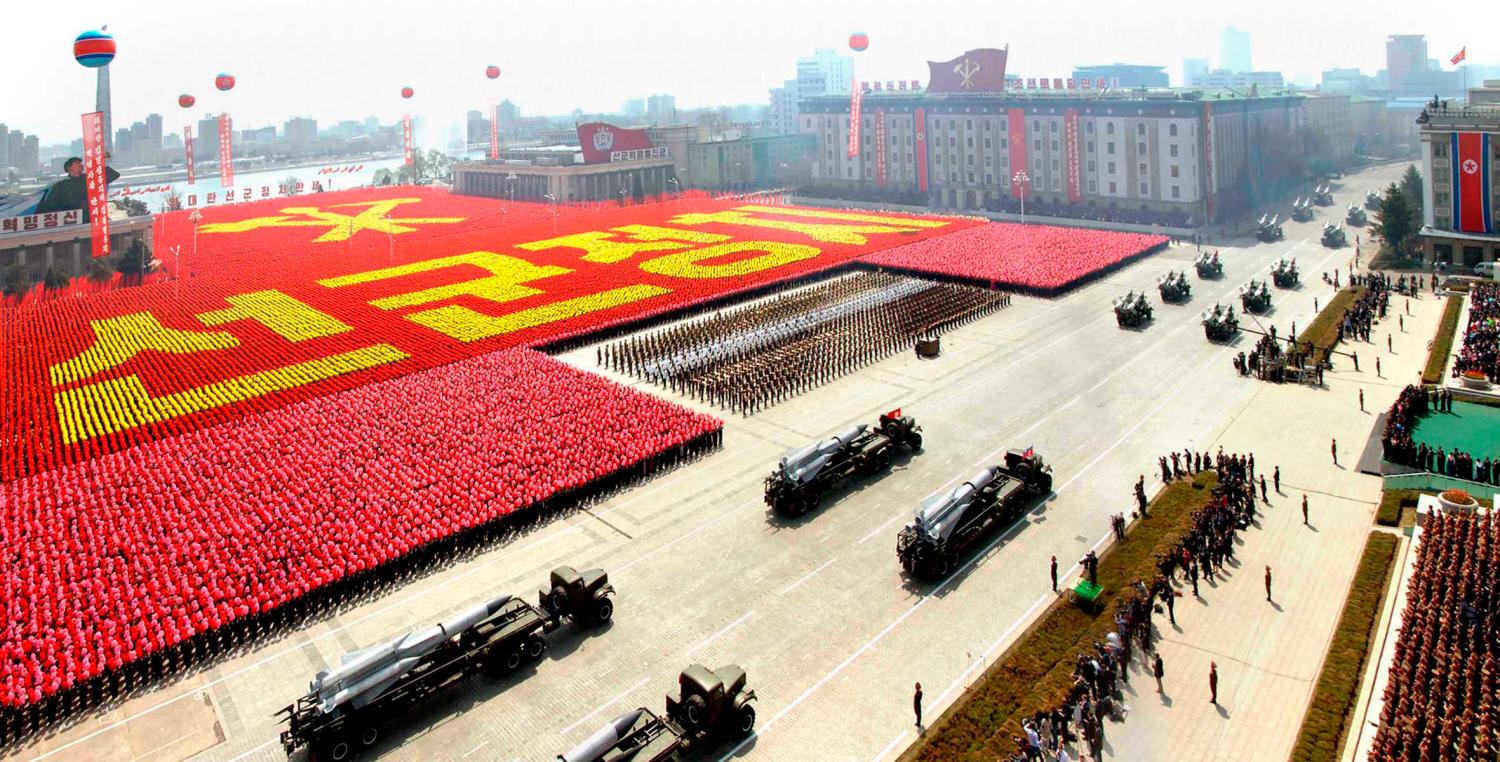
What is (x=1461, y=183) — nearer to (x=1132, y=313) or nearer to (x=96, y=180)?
(x=1132, y=313)

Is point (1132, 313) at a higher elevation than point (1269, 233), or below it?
below

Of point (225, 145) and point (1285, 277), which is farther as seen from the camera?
point (225, 145)

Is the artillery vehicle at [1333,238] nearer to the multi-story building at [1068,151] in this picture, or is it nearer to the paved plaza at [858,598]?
the multi-story building at [1068,151]

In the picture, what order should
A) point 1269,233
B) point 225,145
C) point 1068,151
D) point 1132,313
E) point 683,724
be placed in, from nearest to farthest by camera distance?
point 683,724 → point 1132,313 → point 1269,233 → point 1068,151 → point 225,145

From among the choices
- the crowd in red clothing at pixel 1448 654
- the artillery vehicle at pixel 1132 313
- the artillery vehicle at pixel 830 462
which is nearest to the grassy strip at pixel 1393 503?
the crowd in red clothing at pixel 1448 654

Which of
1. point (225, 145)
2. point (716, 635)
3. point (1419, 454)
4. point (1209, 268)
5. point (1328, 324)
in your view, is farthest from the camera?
point (225, 145)

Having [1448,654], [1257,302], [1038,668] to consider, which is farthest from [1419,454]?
[1257,302]
